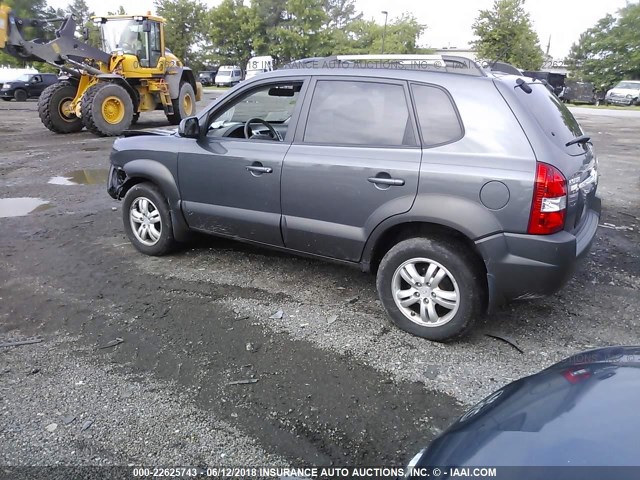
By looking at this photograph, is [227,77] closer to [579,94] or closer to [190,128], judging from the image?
[579,94]

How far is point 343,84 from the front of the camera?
156 inches

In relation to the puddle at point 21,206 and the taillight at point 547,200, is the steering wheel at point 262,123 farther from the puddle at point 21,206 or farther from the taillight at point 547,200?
the puddle at point 21,206

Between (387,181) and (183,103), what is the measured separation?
1475cm

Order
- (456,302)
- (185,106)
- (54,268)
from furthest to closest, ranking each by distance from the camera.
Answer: (185,106) < (54,268) < (456,302)

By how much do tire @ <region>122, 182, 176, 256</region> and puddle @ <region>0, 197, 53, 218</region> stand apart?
97.7 inches

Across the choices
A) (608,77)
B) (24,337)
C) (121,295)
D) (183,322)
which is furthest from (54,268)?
(608,77)

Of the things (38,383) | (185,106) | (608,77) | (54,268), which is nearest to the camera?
(38,383)

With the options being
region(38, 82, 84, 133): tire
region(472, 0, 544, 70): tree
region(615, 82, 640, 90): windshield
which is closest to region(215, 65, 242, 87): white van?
region(472, 0, 544, 70): tree

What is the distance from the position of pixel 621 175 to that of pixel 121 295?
9091 millimetres

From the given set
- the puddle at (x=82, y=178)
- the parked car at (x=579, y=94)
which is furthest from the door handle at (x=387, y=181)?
the parked car at (x=579, y=94)

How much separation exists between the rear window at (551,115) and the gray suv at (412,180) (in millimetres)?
19

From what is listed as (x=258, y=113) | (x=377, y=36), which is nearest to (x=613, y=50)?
(x=377, y=36)

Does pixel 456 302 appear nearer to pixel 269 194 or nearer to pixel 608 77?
pixel 269 194

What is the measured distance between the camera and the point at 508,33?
43188 millimetres
